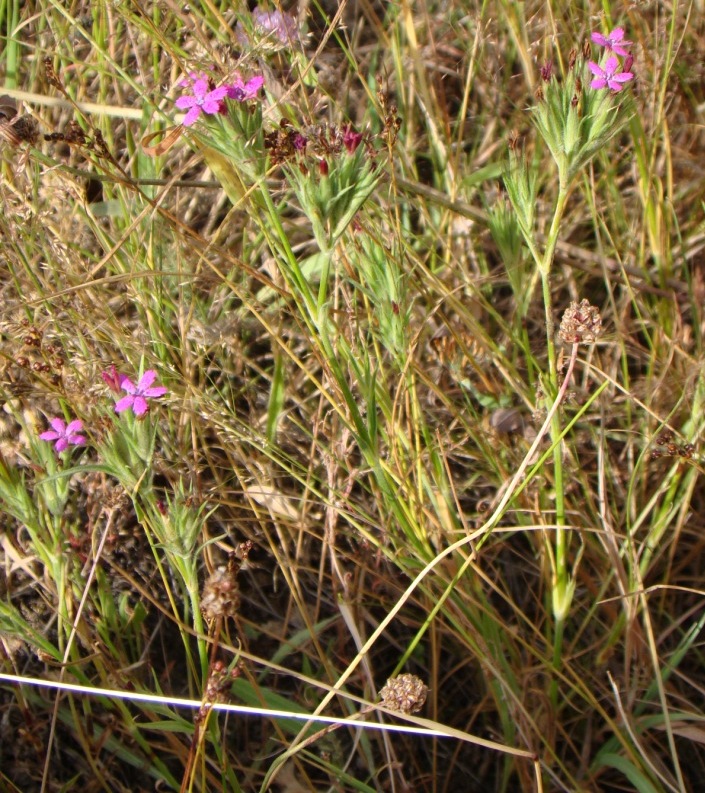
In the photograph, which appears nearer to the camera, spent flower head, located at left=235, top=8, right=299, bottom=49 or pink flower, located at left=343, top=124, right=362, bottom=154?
pink flower, located at left=343, top=124, right=362, bottom=154

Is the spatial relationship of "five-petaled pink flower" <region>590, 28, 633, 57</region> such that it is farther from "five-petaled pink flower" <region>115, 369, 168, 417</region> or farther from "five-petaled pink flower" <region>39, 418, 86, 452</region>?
"five-petaled pink flower" <region>39, 418, 86, 452</region>

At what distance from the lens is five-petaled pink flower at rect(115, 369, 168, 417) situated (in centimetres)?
86

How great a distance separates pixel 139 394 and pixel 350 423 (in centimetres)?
33

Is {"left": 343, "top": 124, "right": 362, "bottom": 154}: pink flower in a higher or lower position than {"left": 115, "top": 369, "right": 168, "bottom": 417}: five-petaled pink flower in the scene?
higher

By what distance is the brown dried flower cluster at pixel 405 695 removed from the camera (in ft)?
2.80

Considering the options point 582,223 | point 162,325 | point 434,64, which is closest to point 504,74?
point 434,64

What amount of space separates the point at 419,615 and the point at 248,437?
44cm

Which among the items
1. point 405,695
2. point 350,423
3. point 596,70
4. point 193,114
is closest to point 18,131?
point 193,114

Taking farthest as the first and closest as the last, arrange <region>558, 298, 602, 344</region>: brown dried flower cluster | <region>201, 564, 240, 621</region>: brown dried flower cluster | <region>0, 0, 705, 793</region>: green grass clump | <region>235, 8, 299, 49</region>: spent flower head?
<region>235, 8, 299, 49</region>: spent flower head < <region>0, 0, 705, 793</region>: green grass clump < <region>558, 298, 602, 344</region>: brown dried flower cluster < <region>201, 564, 240, 621</region>: brown dried flower cluster

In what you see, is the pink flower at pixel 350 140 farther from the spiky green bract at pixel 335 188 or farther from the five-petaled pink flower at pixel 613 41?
the five-petaled pink flower at pixel 613 41

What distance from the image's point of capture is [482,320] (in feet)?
4.75

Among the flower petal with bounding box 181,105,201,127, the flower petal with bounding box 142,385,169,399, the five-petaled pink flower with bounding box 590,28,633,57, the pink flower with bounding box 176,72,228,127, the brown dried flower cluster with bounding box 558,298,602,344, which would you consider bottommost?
the flower petal with bounding box 142,385,169,399

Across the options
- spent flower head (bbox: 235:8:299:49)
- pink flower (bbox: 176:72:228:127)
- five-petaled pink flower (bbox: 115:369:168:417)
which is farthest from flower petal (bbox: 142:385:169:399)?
spent flower head (bbox: 235:8:299:49)

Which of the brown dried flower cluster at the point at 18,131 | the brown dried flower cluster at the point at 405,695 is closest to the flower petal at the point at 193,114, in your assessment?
the brown dried flower cluster at the point at 18,131
